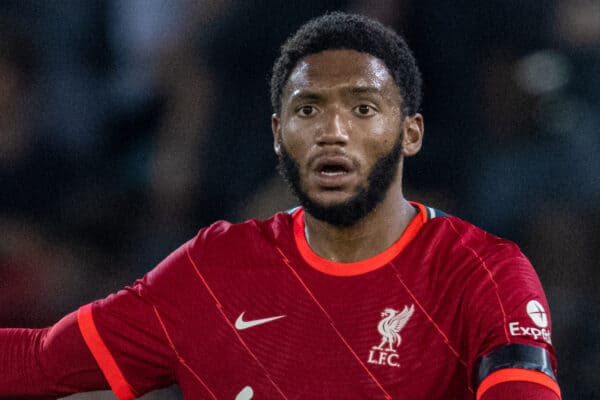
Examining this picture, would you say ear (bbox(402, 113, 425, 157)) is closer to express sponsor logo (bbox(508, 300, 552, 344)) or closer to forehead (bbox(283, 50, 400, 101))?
forehead (bbox(283, 50, 400, 101))

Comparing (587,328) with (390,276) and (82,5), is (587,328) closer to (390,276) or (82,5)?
(390,276)

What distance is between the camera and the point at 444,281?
1.91 m

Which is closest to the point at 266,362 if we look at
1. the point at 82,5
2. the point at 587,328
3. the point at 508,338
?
the point at 508,338

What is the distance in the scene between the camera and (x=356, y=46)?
2.05m

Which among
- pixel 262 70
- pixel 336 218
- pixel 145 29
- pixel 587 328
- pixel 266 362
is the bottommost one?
pixel 587 328

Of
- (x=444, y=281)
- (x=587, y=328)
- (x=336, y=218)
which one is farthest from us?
(x=587, y=328)

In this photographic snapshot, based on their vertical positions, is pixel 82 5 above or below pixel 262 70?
above

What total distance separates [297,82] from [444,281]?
64 centimetres

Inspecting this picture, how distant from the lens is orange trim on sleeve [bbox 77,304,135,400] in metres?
2.08

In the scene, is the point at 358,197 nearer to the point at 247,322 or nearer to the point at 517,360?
the point at 247,322

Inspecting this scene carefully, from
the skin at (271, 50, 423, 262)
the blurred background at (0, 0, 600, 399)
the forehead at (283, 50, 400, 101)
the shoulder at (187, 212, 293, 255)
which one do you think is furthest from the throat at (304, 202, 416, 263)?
the blurred background at (0, 0, 600, 399)

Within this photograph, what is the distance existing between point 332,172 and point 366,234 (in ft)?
0.64

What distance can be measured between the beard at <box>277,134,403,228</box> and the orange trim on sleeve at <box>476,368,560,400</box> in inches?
22.9

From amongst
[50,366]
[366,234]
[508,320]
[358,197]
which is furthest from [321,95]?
[50,366]
